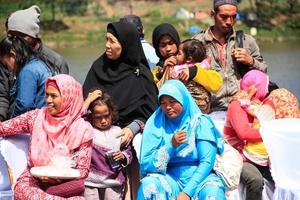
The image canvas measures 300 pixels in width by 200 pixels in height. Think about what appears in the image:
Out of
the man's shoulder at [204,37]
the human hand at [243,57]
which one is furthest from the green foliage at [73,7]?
the human hand at [243,57]

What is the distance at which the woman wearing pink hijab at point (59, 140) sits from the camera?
352 centimetres

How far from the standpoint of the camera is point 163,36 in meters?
4.35

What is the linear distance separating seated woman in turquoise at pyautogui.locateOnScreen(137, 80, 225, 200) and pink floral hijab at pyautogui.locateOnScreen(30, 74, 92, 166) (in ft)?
1.24

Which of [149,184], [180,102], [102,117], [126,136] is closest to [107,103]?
[102,117]

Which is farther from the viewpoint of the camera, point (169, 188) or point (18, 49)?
point (18, 49)

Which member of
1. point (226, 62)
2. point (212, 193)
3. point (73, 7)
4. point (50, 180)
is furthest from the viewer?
point (73, 7)

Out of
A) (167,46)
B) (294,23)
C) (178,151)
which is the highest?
(167,46)

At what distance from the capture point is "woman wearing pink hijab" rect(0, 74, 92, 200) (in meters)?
3.52

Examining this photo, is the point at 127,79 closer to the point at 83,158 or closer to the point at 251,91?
the point at 83,158

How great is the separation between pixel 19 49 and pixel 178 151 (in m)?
1.23

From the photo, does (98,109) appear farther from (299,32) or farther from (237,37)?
(299,32)

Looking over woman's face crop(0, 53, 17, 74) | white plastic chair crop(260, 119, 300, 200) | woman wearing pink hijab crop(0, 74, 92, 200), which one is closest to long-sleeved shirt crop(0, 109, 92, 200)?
woman wearing pink hijab crop(0, 74, 92, 200)

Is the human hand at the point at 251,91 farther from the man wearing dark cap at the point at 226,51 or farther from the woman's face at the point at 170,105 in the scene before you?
the woman's face at the point at 170,105

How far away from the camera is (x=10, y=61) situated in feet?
13.2
